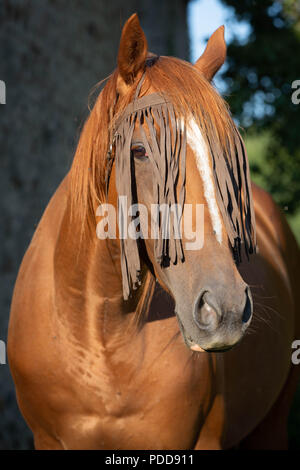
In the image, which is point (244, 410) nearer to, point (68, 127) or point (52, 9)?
point (68, 127)

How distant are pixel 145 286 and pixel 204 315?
0.56m

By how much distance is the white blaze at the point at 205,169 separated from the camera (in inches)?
→ 57.2

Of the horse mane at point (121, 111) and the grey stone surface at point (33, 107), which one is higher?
the grey stone surface at point (33, 107)

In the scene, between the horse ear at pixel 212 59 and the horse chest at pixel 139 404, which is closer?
the horse ear at pixel 212 59

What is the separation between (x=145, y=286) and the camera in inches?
76.7

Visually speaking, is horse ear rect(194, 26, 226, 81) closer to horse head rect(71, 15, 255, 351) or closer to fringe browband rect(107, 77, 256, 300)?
horse head rect(71, 15, 255, 351)

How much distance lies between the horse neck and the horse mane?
0.29ft

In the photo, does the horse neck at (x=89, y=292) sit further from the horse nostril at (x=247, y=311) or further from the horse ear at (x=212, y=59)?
the horse ear at (x=212, y=59)

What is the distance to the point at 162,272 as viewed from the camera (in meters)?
1.60

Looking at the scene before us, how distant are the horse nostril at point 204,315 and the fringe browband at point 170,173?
0.49 feet

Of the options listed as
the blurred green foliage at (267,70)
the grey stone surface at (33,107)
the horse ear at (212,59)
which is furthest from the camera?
the blurred green foliage at (267,70)

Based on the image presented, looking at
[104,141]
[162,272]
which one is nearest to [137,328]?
[162,272]

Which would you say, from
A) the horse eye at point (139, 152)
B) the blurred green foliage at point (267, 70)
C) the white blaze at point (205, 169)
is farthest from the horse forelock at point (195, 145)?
the blurred green foliage at point (267, 70)

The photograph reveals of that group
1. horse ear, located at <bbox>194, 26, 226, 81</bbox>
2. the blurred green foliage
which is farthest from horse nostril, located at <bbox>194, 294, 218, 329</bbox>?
the blurred green foliage
